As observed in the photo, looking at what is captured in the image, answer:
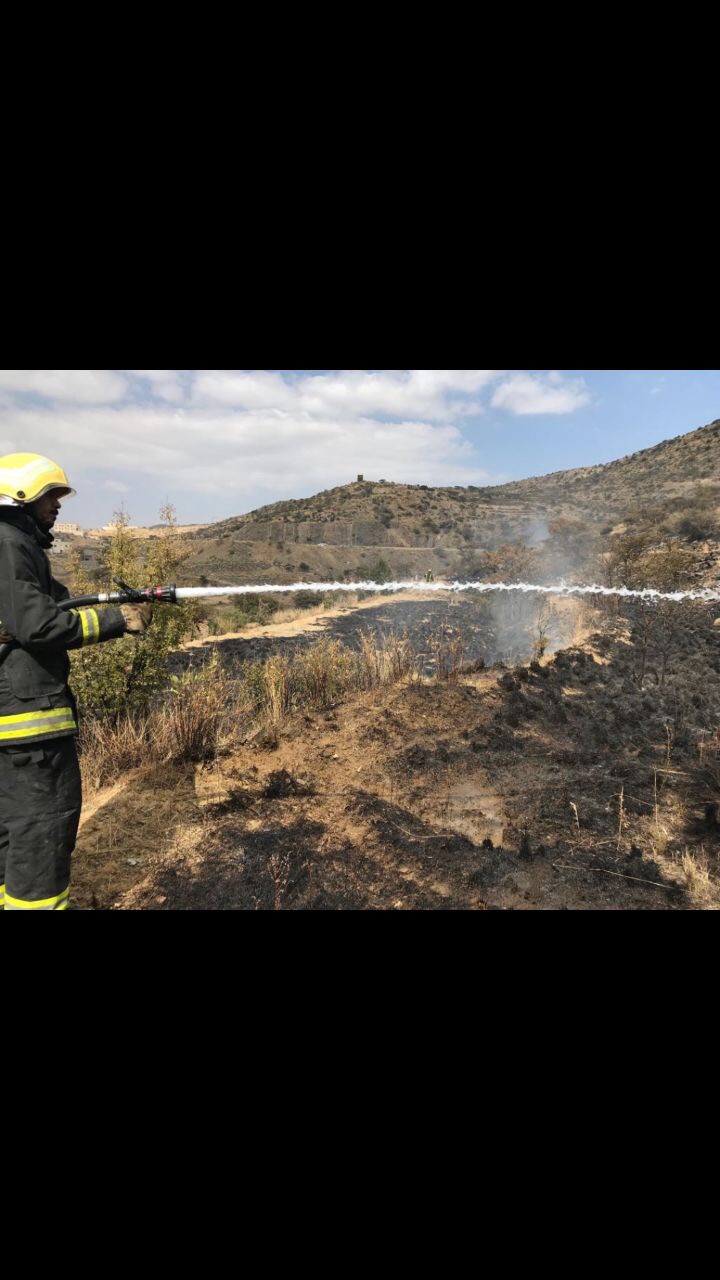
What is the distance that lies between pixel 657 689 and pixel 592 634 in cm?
466

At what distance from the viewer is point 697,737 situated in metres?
7.93

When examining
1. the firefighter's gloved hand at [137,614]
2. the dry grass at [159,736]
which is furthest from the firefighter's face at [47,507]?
the dry grass at [159,736]

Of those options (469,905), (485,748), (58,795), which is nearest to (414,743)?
(485,748)

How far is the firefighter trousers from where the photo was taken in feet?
9.48

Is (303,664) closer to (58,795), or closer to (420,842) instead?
(420,842)

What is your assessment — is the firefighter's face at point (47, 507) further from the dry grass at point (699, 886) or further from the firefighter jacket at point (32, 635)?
the dry grass at point (699, 886)

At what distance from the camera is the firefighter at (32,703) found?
2855 mm

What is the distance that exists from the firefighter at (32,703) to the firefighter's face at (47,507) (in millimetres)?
11

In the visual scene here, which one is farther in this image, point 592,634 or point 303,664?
point 592,634

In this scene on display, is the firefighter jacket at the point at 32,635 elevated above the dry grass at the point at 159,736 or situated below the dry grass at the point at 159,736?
above

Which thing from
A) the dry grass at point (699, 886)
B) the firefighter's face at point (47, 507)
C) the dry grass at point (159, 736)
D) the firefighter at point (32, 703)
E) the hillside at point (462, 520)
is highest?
the hillside at point (462, 520)

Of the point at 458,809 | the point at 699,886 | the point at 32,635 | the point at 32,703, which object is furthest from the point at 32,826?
the point at 699,886

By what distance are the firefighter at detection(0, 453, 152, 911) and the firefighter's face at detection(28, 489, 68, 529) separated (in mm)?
11

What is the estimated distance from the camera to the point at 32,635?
9.29ft
